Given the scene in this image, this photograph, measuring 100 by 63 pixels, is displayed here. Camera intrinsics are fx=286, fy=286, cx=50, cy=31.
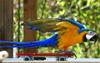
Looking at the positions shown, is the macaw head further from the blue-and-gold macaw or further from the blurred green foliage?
the blurred green foliage

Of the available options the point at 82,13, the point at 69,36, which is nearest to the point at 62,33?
the point at 69,36

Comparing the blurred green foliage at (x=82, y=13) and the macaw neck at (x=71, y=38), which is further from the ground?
the blurred green foliage at (x=82, y=13)

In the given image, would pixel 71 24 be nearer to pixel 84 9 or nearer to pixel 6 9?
pixel 6 9

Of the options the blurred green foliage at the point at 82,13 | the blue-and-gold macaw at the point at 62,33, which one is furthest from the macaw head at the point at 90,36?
the blurred green foliage at the point at 82,13

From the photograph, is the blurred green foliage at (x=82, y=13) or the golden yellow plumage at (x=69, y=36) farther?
the blurred green foliage at (x=82, y=13)

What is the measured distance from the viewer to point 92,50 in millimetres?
2404

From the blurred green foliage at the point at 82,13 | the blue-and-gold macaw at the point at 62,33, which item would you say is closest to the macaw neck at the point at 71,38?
the blue-and-gold macaw at the point at 62,33

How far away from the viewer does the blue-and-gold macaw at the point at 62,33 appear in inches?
52.2

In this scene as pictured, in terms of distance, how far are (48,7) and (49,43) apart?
4.02ft

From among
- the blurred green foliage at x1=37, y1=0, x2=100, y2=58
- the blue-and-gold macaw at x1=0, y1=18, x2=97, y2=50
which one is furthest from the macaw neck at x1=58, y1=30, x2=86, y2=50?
the blurred green foliage at x1=37, y1=0, x2=100, y2=58

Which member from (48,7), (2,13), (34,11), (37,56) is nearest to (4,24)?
(2,13)

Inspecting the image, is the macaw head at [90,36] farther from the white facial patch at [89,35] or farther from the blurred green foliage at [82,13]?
the blurred green foliage at [82,13]

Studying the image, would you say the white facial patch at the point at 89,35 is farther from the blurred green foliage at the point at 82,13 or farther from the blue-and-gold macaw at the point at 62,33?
the blurred green foliage at the point at 82,13

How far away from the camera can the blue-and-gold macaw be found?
4.35ft
